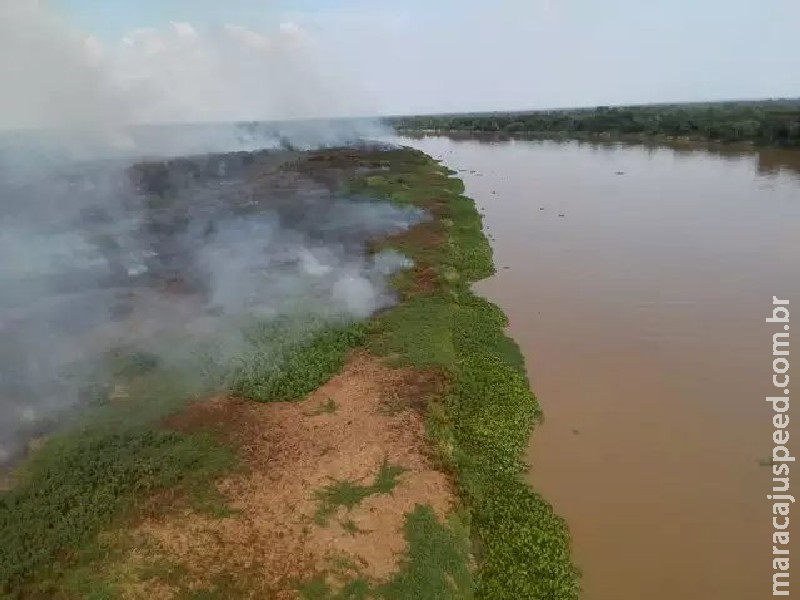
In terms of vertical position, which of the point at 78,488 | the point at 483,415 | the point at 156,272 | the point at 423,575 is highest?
the point at 156,272

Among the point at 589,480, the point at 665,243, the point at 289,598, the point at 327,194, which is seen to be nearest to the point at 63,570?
the point at 289,598

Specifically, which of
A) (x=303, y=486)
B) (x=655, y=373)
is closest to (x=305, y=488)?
(x=303, y=486)

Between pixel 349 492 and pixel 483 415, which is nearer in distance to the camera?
pixel 349 492

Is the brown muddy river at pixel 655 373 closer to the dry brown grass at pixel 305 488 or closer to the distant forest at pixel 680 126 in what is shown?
the dry brown grass at pixel 305 488

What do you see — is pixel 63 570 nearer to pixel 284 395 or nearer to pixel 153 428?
pixel 153 428

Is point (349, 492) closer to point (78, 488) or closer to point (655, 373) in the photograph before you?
point (78, 488)

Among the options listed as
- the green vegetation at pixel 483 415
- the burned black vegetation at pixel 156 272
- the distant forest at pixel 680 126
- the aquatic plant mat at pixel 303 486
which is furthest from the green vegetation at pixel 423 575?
the distant forest at pixel 680 126
